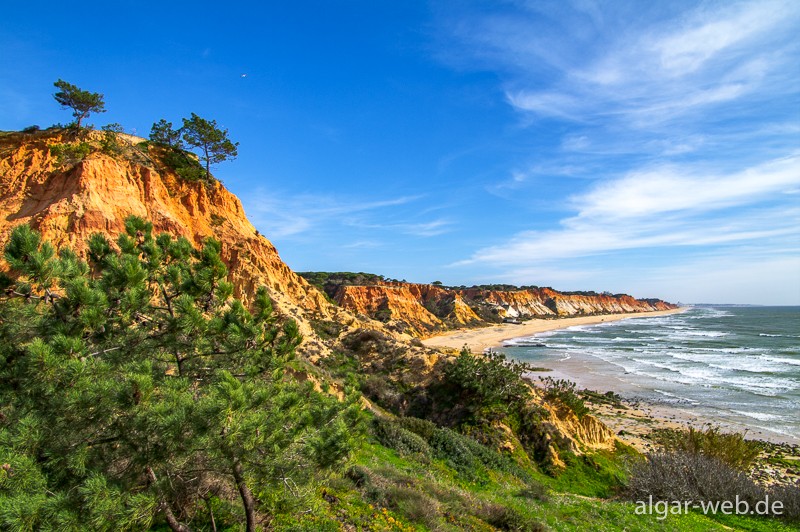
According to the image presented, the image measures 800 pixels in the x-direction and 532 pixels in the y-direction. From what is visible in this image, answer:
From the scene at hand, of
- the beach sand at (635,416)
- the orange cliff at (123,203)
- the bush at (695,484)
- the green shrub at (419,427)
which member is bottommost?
the beach sand at (635,416)

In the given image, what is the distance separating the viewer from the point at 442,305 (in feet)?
314

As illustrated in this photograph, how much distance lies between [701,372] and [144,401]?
5163 cm

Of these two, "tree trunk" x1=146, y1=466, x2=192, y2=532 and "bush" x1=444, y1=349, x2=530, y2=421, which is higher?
"tree trunk" x1=146, y1=466, x2=192, y2=532

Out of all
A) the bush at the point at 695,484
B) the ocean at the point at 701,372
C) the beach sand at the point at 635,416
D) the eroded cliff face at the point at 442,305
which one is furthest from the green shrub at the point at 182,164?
the ocean at the point at 701,372

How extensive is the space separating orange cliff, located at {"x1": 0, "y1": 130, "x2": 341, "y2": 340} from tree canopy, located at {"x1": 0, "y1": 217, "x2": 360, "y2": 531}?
1356 centimetres

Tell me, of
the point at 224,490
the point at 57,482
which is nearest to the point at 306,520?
the point at 224,490

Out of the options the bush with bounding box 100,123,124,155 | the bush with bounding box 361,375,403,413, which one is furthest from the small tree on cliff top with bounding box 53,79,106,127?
the bush with bounding box 361,375,403,413

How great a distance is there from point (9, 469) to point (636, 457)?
21648 mm

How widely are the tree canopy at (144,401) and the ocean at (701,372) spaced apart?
30685 millimetres

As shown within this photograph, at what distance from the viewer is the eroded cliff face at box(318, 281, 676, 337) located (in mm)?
73125

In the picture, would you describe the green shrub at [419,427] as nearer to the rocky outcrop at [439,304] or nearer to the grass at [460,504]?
the grass at [460,504]

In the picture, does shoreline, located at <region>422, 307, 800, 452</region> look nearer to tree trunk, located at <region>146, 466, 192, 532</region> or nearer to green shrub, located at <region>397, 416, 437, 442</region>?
green shrub, located at <region>397, 416, 437, 442</region>

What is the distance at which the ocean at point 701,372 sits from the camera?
28.2 metres

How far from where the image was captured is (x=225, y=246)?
28641 millimetres
